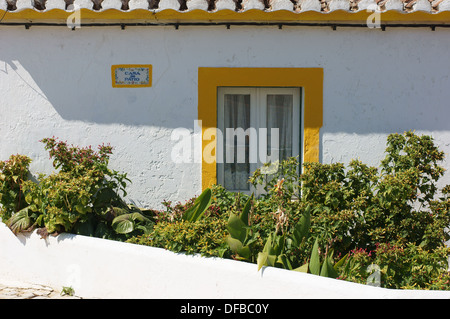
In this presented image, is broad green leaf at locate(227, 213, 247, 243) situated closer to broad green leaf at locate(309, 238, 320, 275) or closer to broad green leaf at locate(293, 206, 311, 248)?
broad green leaf at locate(293, 206, 311, 248)

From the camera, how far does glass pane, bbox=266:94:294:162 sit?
631 centimetres

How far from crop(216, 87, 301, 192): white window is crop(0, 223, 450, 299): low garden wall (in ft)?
5.96

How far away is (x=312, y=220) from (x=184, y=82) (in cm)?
240

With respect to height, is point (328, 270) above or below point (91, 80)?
below

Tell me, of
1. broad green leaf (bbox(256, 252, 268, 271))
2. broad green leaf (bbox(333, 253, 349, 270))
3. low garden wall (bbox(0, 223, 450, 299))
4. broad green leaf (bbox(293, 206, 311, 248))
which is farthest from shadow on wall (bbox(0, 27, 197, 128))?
broad green leaf (bbox(333, 253, 349, 270))

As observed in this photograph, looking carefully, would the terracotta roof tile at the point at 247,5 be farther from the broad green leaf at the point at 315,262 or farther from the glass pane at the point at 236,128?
the broad green leaf at the point at 315,262

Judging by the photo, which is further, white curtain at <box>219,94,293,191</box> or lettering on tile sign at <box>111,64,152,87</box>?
white curtain at <box>219,94,293,191</box>

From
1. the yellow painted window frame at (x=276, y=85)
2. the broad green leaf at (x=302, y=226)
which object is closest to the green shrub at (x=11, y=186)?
the yellow painted window frame at (x=276, y=85)

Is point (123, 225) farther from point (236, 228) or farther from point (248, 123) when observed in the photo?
point (248, 123)

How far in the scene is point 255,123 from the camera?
248 inches

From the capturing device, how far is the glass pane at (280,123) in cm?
631

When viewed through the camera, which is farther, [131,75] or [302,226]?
[131,75]

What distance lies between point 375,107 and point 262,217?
2184mm

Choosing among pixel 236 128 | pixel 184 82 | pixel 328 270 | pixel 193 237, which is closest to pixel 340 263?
pixel 328 270
